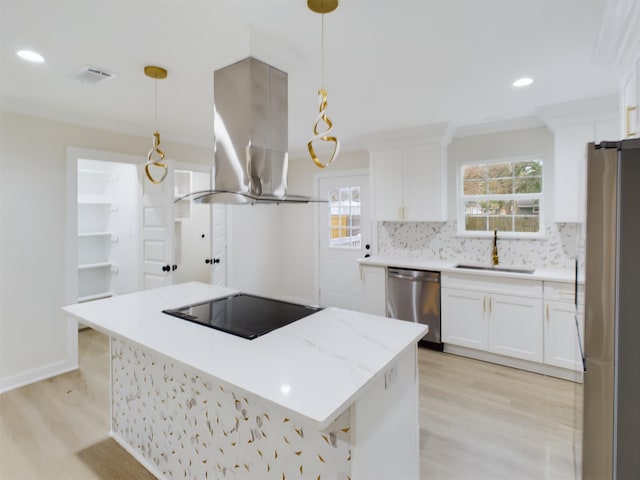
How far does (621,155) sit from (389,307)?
10.0ft

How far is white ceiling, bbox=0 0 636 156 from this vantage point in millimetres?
1707

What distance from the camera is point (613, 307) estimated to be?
1112mm

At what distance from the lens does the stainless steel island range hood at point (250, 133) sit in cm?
195

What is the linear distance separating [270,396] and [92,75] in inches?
99.9

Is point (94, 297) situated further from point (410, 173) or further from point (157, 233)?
point (410, 173)

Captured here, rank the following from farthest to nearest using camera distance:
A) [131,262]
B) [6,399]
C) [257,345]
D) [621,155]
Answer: [131,262]
[6,399]
[257,345]
[621,155]

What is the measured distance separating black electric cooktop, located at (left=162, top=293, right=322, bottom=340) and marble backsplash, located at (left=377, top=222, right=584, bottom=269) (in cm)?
256

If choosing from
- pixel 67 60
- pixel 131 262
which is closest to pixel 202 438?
pixel 67 60

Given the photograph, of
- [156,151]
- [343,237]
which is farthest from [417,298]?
[156,151]

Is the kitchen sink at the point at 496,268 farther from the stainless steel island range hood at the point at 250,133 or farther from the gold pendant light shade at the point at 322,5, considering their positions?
the gold pendant light shade at the point at 322,5

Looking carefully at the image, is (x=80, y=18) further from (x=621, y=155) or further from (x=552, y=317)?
(x=552, y=317)

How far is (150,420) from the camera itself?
2051 mm

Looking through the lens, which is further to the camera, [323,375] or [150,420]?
[150,420]

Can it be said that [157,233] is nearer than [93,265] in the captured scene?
Yes
